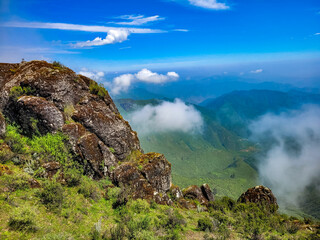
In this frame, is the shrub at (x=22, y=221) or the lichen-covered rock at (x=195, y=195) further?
the lichen-covered rock at (x=195, y=195)

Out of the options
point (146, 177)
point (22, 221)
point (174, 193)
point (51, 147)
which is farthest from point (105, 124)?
point (22, 221)

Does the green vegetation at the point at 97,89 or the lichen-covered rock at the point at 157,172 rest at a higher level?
the green vegetation at the point at 97,89

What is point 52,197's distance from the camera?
13.1 metres

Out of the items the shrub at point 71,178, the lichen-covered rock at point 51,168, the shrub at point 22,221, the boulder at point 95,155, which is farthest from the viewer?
the boulder at point 95,155

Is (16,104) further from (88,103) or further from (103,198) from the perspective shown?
(103,198)

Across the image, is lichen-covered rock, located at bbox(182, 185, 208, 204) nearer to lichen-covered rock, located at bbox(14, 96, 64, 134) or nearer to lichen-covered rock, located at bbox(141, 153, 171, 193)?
lichen-covered rock, located at bbox(141, 153, 171, 193)

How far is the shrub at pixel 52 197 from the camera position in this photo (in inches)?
499

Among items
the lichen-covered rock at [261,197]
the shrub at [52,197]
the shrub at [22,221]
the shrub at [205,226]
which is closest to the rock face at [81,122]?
the shrub at [52,197]

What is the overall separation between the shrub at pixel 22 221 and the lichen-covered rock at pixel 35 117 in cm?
1300

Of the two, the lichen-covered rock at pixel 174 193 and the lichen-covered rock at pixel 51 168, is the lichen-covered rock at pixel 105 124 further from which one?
the lichen-covered rock at pixel 174 193

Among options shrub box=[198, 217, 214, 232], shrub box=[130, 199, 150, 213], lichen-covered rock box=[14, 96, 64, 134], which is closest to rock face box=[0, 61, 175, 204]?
lichen-covered rock box=[14, 96, 64, 134]

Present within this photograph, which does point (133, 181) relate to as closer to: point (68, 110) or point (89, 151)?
point (89, 151)

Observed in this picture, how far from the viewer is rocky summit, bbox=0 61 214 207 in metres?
21.2

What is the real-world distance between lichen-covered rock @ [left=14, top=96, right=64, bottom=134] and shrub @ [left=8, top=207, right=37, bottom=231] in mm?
12998
